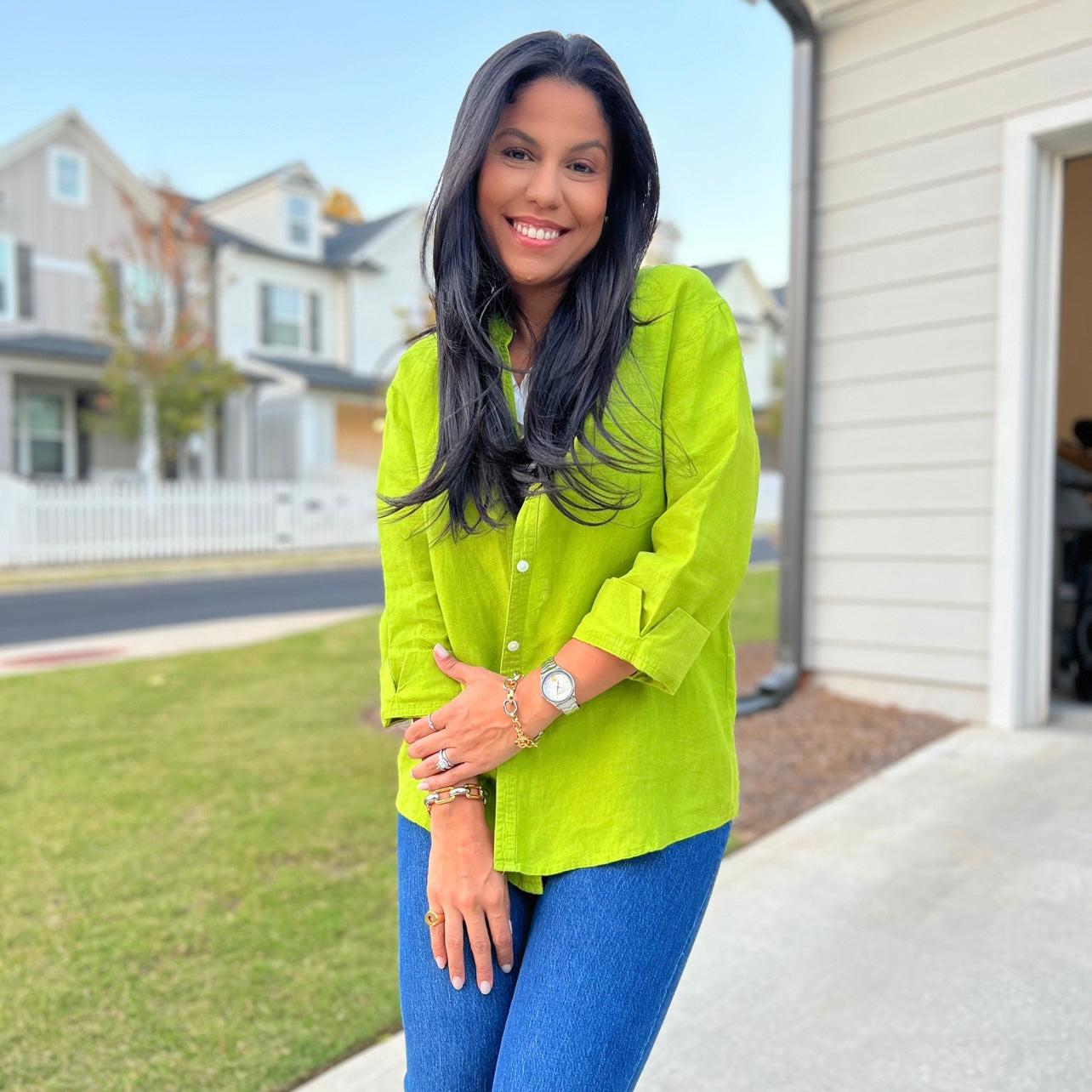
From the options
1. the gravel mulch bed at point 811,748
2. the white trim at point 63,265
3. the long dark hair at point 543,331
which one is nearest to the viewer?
the long dark hair at point 543,331

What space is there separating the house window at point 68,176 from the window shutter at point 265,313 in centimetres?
374

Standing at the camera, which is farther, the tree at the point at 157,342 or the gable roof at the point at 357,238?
the gable roof at the point at 357,238

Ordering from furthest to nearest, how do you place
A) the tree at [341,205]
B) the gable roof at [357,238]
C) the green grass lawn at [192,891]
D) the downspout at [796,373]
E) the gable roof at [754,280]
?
the tree at [341,205] → the gable roof at [754,280] → the gable roof at [357,238] → the downspout at [796,373] → the green grass lawn at [192,891]

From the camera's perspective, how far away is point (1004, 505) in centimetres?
410

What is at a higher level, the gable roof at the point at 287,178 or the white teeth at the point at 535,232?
the gable roof at the point at 287,178

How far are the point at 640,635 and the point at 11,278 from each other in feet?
61.7

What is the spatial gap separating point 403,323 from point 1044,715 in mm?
19440

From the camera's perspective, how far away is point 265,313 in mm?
20234

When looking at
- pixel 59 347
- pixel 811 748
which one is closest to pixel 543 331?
pixel 811 748

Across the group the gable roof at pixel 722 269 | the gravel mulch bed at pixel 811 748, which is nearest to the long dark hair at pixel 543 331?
the gravel mulch bed at pixel 811 748

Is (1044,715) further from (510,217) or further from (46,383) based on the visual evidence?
(46,383)

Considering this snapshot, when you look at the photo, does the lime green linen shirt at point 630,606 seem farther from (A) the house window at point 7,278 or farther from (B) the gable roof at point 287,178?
(B) the gable roof at point 287,178

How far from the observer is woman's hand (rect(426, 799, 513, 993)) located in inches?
44.0

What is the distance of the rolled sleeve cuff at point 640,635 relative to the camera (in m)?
1.06
